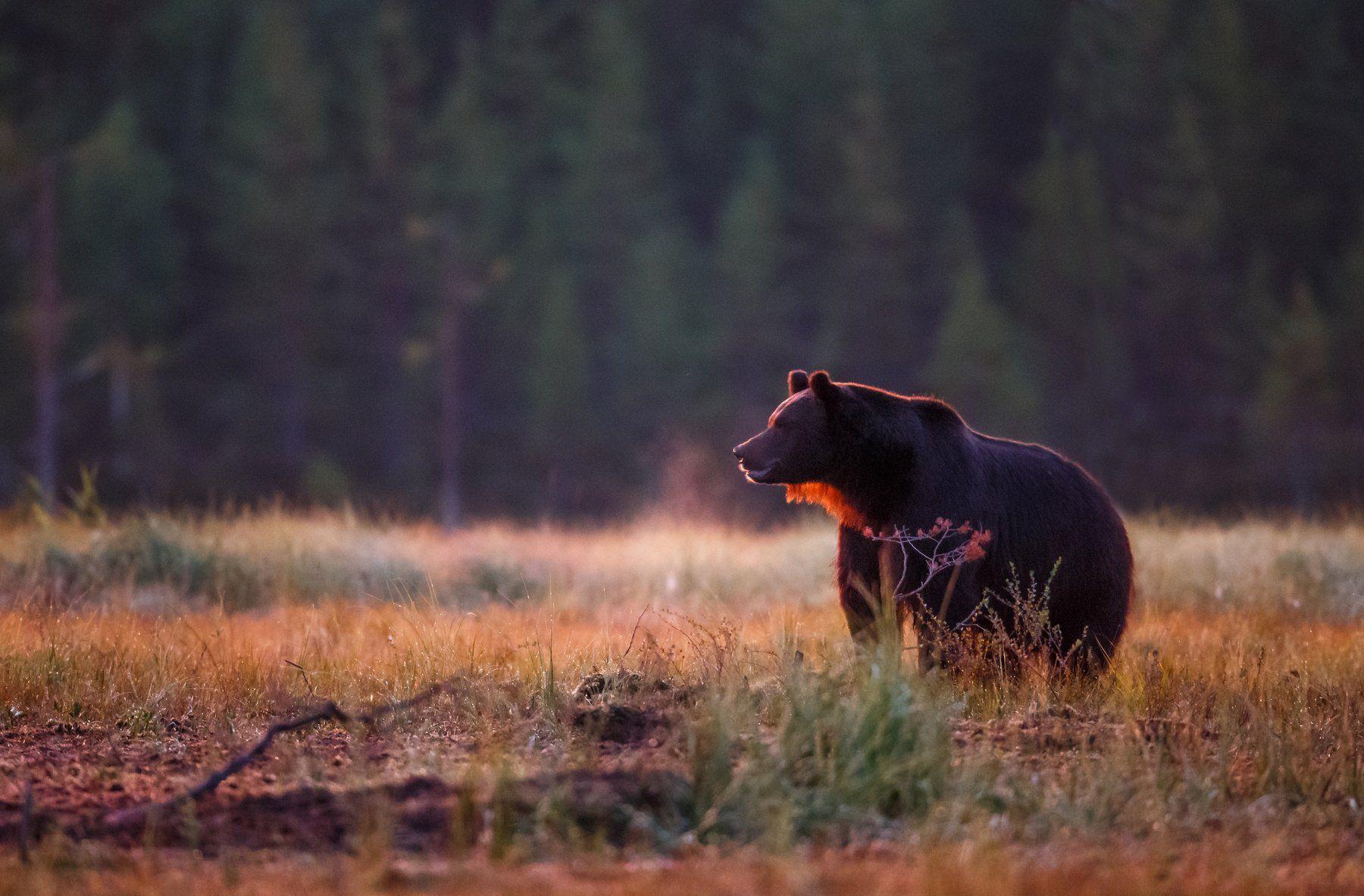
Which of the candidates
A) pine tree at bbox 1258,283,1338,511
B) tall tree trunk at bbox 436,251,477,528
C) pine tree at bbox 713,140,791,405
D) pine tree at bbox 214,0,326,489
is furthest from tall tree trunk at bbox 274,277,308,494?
pine tree at bbox 1258,283,1338,511

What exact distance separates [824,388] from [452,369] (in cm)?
3599

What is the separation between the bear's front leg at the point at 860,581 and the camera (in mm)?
6816

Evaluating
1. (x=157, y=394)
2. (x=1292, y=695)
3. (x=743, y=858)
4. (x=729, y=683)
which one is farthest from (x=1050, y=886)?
(x=157, y=394)

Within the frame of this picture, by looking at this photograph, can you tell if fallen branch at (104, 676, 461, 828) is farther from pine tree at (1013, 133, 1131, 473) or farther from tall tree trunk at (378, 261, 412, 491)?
tall tree trunk at (378, 261, 412, 491)

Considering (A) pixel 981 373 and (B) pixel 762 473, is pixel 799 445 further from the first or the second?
(A) pixel 981 373

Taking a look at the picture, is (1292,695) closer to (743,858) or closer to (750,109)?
(743,858)

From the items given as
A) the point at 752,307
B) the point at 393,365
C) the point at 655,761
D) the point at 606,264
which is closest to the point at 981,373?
the point at 752,307

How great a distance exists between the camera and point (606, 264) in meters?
45.9

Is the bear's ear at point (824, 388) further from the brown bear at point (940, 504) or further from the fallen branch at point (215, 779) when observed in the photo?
the fallen branch at point (215, 779)

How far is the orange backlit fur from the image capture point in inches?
278

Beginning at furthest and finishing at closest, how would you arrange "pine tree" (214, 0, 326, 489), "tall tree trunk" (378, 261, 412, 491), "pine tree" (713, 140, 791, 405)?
1. "tall tree trunk" (378, 261, 412, 491)
2. "pine tree" (713, 140, 791, 405)
3. "pine tree" (214, 0, 326, 489)

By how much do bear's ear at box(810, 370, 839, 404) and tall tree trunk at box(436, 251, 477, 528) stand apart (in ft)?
114

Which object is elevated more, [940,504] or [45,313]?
[940,504]

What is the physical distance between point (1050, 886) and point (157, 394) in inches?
1676
